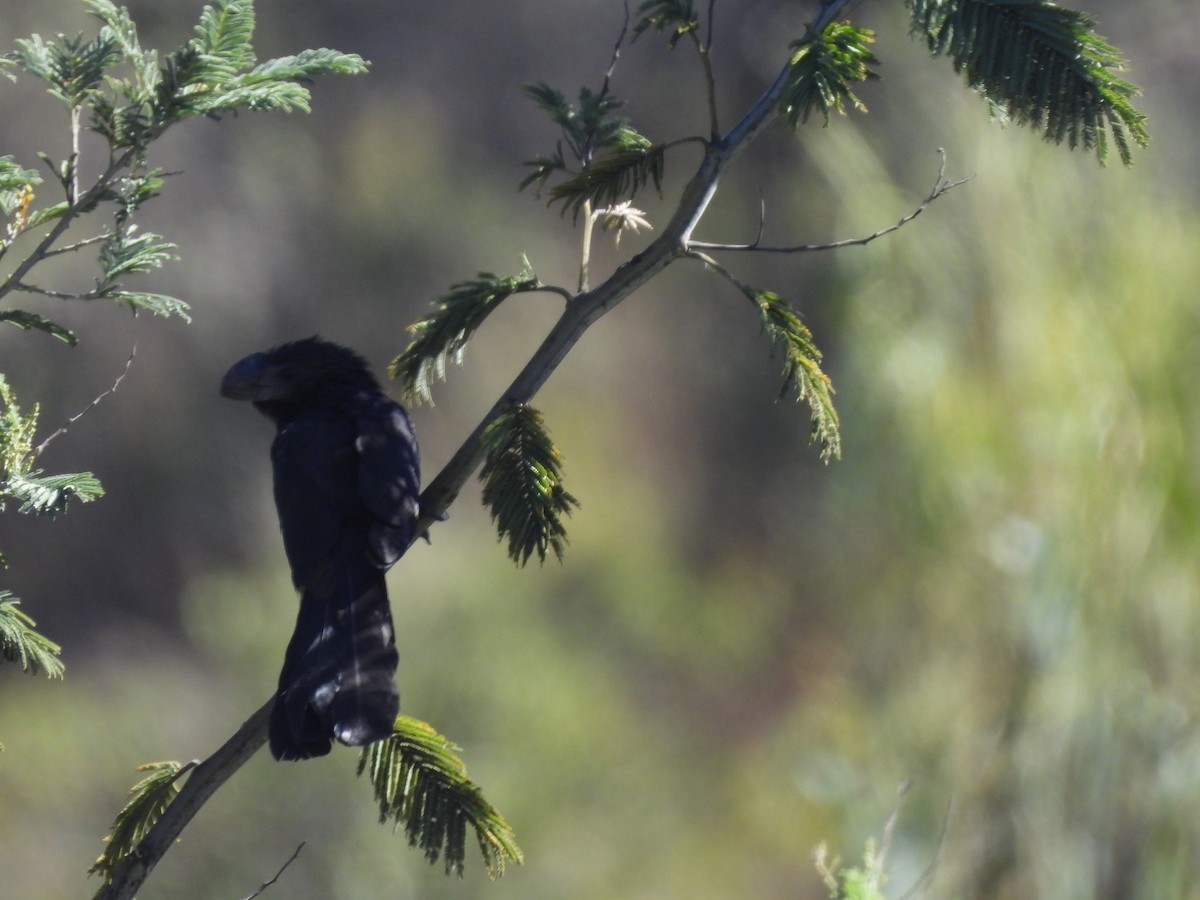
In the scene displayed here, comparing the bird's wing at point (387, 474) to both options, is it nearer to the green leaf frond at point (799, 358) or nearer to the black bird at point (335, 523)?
the black bird at point (335, 523)

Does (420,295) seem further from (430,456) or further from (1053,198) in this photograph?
(1053,198)

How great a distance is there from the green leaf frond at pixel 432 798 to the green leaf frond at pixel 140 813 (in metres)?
0.25

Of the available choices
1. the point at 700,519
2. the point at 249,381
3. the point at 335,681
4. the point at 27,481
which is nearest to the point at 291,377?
the point at 249,381

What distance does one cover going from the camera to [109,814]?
23.0 ft

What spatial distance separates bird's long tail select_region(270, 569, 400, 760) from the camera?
1.62 meters

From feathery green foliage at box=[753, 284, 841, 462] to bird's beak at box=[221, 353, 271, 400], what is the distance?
1392 mm

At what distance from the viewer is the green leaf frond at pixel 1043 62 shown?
1.45m

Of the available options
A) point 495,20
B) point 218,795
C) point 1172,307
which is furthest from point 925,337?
point 218,795

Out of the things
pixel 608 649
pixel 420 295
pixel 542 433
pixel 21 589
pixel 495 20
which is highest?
pixel 495 20

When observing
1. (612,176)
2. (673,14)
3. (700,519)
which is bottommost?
(612,176)

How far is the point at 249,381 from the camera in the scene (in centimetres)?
273

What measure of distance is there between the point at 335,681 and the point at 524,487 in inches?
15.7

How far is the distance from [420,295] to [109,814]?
11.1 ft

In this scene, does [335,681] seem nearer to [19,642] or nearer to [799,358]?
[19,642]
